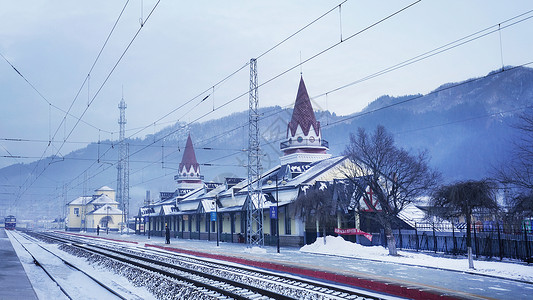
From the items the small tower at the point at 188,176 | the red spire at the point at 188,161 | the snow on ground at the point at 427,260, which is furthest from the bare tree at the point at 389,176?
the red spire at the point at 188,161

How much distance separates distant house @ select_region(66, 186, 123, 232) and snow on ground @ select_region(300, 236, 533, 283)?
81623 millimetres

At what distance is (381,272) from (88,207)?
11860 centimetres

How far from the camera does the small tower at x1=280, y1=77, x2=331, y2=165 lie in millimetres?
51250

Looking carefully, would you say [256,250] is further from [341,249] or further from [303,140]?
[303,140]

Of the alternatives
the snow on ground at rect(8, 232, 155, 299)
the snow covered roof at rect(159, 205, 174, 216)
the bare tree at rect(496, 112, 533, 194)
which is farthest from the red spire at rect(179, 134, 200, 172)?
the bare tree at rect(496, 112, 533, 194)

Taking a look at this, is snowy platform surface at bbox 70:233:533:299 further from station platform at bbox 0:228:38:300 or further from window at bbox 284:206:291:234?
window at bbox 284:206:291:234

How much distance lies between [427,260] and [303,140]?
95.8 feet

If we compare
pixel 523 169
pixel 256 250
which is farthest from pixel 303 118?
pixel 523 169

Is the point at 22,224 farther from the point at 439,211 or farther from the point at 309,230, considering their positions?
the point at 439,211

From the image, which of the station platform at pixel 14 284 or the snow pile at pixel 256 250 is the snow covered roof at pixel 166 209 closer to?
the snow pile at pixel 256 250

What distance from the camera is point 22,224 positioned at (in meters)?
176

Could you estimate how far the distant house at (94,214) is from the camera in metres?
111

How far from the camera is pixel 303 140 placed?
5156 centimetres

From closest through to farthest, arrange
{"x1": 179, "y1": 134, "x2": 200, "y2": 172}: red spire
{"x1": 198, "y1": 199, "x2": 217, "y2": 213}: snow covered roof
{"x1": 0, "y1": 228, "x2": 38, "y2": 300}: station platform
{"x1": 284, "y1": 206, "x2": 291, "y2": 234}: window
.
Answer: {"x1": 0, "y1": 228, "x2": 38, "y2": 300}: station platform → {"x1": 284, "y1": 206, "x2": 291, "y2": 234}: window → {"x1": 198, "y1": 199, "x2": 217, "y2": 213}: snow covered roof → {"x1": 179, "y1": 134, "x2": 200, "y2": 172}: red spire
